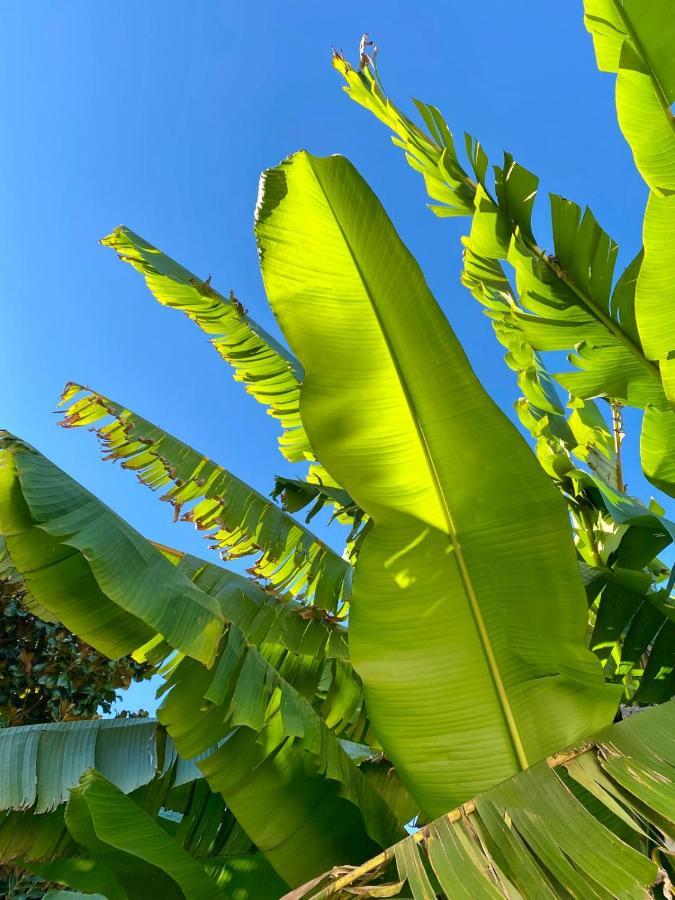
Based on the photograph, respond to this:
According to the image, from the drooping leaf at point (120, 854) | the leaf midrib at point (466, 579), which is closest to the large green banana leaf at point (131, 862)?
the drooping leaf at point (120, 854)

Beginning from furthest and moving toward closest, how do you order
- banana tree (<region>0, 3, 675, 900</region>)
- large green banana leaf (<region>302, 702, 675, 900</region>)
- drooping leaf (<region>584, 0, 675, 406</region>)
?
drooping leaf (<region>584, 0, 675, 406</region>)
banana tree (<region>0, 3, 675, 900</region>)
large green banana leaf (<region>302, 702, 675, 900</region>)

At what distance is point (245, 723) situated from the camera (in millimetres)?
1565

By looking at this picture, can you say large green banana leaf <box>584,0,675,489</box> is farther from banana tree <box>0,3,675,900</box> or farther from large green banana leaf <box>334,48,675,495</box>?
large green banana leaf <box>334,48,675,495</box>

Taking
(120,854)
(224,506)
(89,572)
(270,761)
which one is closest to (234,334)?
(224,506)

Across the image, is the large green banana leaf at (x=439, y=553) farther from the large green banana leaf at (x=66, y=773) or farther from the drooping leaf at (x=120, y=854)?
the large green banana leaf at (x=66, y=773)

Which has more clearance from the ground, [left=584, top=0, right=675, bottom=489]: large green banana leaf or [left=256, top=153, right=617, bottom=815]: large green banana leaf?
[left=584, top=0, right=675, bottom=489]: large green banana leaf

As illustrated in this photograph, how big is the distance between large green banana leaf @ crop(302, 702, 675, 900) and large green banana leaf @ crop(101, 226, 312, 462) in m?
2.49

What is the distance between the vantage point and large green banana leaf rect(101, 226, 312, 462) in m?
3.63

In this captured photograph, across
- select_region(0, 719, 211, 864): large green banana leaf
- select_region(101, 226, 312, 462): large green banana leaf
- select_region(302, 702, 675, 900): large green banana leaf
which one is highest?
select_region(101, 226, 312, 462): large green banana leaf

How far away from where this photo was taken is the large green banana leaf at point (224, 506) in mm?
3105

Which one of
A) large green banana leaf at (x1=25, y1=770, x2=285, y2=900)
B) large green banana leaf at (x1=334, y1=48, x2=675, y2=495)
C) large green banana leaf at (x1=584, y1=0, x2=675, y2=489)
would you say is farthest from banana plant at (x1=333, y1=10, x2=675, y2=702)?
large green banana leaf at (x1=25, y1=770, x2=285, y2=900)

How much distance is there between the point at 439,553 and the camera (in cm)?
153

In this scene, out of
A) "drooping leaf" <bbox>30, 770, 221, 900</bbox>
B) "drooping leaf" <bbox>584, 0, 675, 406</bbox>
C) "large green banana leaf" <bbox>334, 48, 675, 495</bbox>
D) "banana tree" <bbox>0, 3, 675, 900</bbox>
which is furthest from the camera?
"large green banana leaf" <bbox>334, 48, 675, 495</bbox>

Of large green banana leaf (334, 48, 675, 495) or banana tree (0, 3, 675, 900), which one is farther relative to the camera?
large green banana leaf (334, 48, 675, 495)
